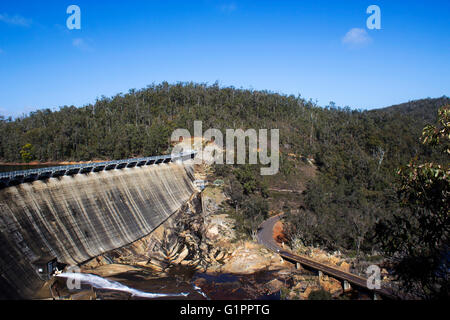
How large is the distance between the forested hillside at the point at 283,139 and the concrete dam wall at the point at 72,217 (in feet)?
52.2

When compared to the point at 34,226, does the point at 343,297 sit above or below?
below

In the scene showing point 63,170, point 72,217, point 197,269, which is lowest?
point 197,269

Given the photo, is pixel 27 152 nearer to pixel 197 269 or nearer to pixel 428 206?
pixel 197 269

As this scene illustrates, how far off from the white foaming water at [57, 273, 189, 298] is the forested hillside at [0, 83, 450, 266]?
2132cm

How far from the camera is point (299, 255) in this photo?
36250 millimetres

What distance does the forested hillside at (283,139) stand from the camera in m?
47.3

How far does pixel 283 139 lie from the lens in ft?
312

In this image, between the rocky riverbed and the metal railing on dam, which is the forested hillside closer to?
the rocky riverbed

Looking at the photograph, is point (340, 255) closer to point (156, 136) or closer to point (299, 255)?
point (299, 255)

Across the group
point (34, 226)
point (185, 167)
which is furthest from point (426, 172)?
point (185, 167)

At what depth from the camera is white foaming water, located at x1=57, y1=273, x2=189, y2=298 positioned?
24.4m

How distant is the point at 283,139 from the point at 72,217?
7196 centimetres

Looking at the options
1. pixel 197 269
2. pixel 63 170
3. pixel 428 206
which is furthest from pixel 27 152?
pixel 428 206
